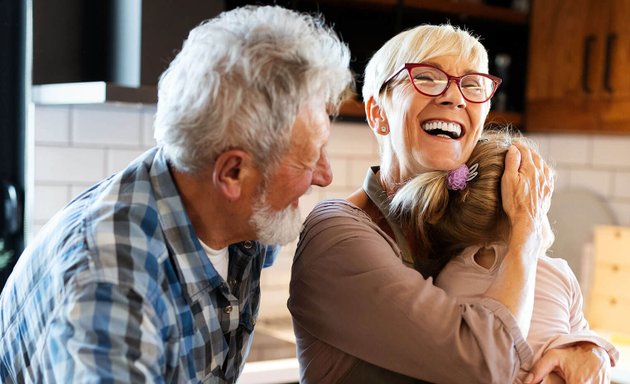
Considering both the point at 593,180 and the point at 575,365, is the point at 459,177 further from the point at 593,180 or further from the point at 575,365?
the point at 593,180

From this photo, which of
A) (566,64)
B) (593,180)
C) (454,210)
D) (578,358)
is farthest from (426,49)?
(593,180)

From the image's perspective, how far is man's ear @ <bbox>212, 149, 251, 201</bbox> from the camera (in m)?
1.14

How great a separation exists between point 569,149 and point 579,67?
1.53ft

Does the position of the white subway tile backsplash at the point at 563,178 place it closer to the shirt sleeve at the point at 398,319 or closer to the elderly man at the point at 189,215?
the shirt sleeve at the point at 398,319

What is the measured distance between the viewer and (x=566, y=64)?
305 centimetres

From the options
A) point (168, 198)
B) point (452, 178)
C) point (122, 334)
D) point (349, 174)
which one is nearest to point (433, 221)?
point (452, 178)

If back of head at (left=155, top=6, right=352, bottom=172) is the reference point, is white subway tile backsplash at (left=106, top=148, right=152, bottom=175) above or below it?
below

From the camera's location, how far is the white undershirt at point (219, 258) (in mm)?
1236

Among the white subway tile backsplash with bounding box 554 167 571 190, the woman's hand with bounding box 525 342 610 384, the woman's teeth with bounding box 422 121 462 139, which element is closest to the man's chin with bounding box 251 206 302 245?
the woman's teeth with bounding box 422 121 462 139

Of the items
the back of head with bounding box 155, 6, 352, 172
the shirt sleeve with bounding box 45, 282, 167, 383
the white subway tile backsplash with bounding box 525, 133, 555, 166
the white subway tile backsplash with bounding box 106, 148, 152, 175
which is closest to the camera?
the shirt sleeve with bounding box 45, 282, 167, 383

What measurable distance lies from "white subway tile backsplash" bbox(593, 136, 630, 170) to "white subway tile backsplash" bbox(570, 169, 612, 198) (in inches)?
1.7

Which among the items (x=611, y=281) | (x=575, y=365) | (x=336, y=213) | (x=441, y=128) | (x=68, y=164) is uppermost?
(x=441, y=128)

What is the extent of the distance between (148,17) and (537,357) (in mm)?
1314

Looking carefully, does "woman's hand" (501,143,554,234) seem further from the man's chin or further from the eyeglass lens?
the man's chin
